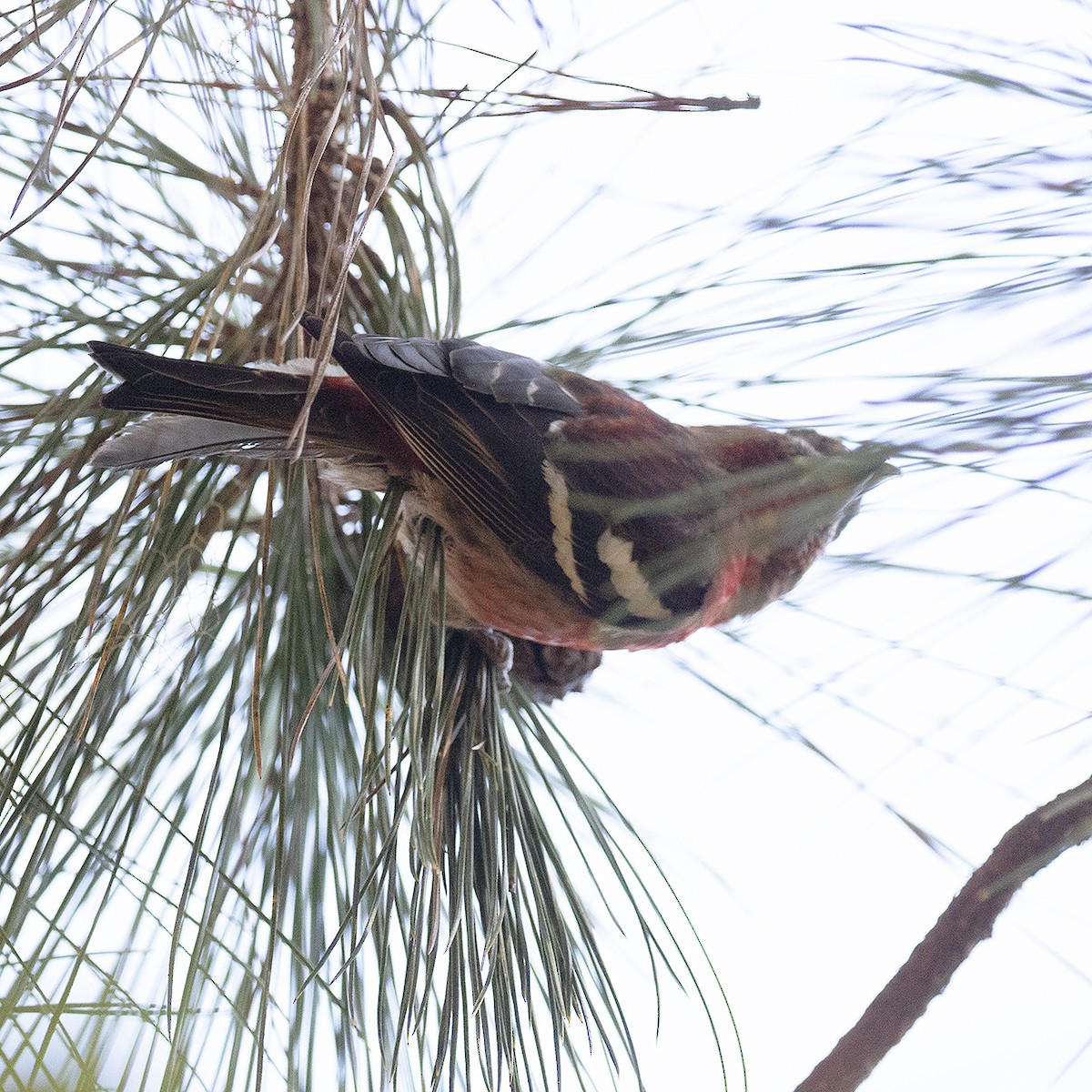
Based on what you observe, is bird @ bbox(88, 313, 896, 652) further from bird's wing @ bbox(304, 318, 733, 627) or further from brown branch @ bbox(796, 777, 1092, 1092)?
brown branch @ bbox(796, 777, 1092, 1092)

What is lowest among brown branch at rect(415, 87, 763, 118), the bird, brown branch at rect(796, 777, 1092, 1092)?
brown branch at rect(796, 777, 1092, 1092)

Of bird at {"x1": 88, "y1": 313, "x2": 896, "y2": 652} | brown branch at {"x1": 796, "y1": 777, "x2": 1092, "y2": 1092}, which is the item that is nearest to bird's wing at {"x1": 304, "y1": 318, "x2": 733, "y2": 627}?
bird at {"x1": 88, "y1": 313, "x2": 896, "y2": 652}

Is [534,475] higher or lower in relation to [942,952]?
higher

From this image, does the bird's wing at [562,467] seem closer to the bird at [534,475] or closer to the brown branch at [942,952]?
the bird at [534,475]

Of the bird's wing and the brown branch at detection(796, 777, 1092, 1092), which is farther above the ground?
the bird's wing

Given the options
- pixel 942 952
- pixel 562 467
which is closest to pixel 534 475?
pixel 562 467

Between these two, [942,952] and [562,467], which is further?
[562,467]

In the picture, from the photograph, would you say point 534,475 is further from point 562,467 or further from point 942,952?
point 942,952
